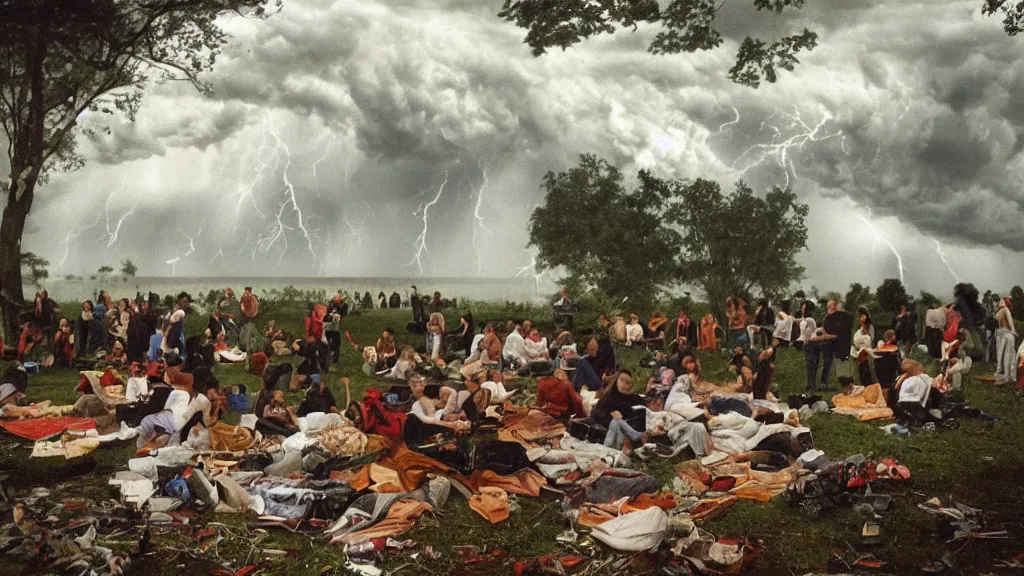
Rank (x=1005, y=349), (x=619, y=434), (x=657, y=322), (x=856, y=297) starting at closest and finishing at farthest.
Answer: (x=619, y=434)
(x=1005, y=349)
(x=657, y=322)
(x=856, y=297)

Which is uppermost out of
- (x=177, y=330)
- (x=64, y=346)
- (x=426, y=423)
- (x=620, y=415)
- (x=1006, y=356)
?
(x=1006, y=356)

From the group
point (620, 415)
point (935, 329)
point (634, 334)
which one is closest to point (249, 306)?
point (634, 334)

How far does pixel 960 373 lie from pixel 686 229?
7.99m

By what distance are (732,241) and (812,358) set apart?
6.55 metres

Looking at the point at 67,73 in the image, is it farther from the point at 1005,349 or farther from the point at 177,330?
Result: the point at 1005,349

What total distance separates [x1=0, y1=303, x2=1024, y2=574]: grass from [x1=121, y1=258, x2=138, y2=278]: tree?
602 cm

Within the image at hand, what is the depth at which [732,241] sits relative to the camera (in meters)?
20.5

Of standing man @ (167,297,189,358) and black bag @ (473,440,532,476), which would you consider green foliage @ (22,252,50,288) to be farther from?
black bag @ (473,440,532,476)

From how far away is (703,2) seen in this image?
1130cm

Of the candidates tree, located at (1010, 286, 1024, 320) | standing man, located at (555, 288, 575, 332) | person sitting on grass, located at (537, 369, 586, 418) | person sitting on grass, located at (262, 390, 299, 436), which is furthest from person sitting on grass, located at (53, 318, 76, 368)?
tree, located at (1010, 286, 1024, 320)

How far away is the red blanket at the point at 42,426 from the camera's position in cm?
1191

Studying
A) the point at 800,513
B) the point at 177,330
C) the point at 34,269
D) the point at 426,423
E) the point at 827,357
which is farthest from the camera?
the point at 34,269

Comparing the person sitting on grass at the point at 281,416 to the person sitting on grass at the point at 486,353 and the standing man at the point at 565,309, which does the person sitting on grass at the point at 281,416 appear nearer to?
the person sitting on grass at the point at 486,353

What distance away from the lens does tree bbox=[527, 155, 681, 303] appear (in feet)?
66.3
